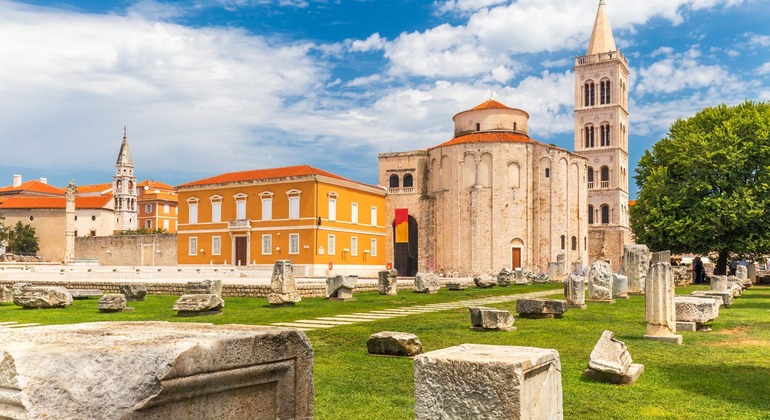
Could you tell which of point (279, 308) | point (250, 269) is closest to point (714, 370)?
point (279, 308)

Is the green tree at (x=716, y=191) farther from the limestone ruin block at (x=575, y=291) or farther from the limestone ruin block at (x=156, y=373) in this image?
the limestone ruin block at (x=156, y=373)

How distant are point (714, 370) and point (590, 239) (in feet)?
204

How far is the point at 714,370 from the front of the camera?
25.3 ft

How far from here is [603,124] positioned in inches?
2815

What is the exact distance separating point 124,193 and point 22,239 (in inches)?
481

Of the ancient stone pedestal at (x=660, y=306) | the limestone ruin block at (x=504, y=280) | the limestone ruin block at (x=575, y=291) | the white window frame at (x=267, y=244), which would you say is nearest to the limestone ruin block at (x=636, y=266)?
the limestone ruin block at (x=504, y=280)

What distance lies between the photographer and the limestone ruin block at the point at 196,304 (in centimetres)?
1406

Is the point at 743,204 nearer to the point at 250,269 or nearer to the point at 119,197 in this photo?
the point at 250,269

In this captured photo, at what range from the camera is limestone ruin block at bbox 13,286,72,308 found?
16.6 meters

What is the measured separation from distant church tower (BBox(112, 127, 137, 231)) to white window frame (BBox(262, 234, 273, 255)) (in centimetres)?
3774

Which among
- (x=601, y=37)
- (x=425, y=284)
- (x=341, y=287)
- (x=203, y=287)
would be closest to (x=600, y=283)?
(x=425, y=284)

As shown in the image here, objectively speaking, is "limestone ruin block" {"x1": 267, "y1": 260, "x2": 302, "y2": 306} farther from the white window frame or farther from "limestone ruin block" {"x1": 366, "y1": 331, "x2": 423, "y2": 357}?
the white window frame

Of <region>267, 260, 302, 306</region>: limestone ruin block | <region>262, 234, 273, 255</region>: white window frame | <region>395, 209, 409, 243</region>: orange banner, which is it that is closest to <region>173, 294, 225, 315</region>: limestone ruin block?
<region>267, 260, 302, 306</region>: limestone ruin block

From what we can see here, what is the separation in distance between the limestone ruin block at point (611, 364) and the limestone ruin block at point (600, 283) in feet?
40.8
